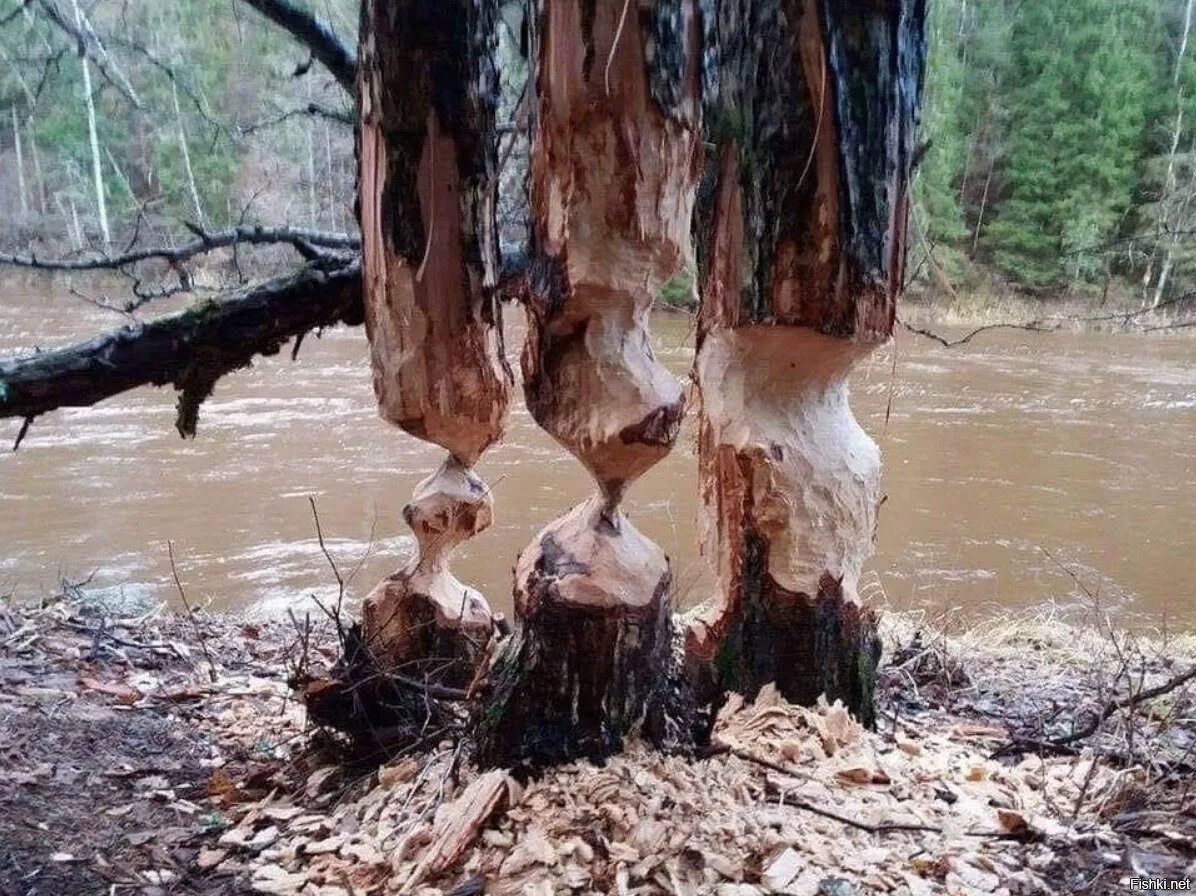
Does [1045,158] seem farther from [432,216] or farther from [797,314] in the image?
[432,216]

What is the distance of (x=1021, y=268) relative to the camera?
14.3 meters

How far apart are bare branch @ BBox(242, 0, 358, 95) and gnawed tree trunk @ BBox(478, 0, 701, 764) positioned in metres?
1.82

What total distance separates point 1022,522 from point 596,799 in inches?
232

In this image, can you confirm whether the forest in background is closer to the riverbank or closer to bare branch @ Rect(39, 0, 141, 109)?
bare branch @ Rect(39, 0, 141, 109)

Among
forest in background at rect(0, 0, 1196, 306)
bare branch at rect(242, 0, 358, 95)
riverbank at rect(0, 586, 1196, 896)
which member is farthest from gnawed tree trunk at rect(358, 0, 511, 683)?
forest in background at rect(0, 0, 1196, 306)

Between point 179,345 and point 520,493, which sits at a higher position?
point 179,345

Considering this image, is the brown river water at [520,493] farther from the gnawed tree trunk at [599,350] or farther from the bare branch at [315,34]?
the gnawed tree trunk at [599,350]

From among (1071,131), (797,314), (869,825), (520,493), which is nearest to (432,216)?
(797,314)

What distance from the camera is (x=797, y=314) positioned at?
1768 mm

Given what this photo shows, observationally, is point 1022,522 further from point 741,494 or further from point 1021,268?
point 1021,268

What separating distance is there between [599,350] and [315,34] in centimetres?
218

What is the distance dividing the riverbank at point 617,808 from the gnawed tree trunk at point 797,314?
0.18m

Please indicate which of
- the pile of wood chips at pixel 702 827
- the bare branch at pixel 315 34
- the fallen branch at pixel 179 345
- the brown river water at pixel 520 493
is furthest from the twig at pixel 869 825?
the bare branch at pixel 315 34

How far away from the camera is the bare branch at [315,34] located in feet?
9.95
